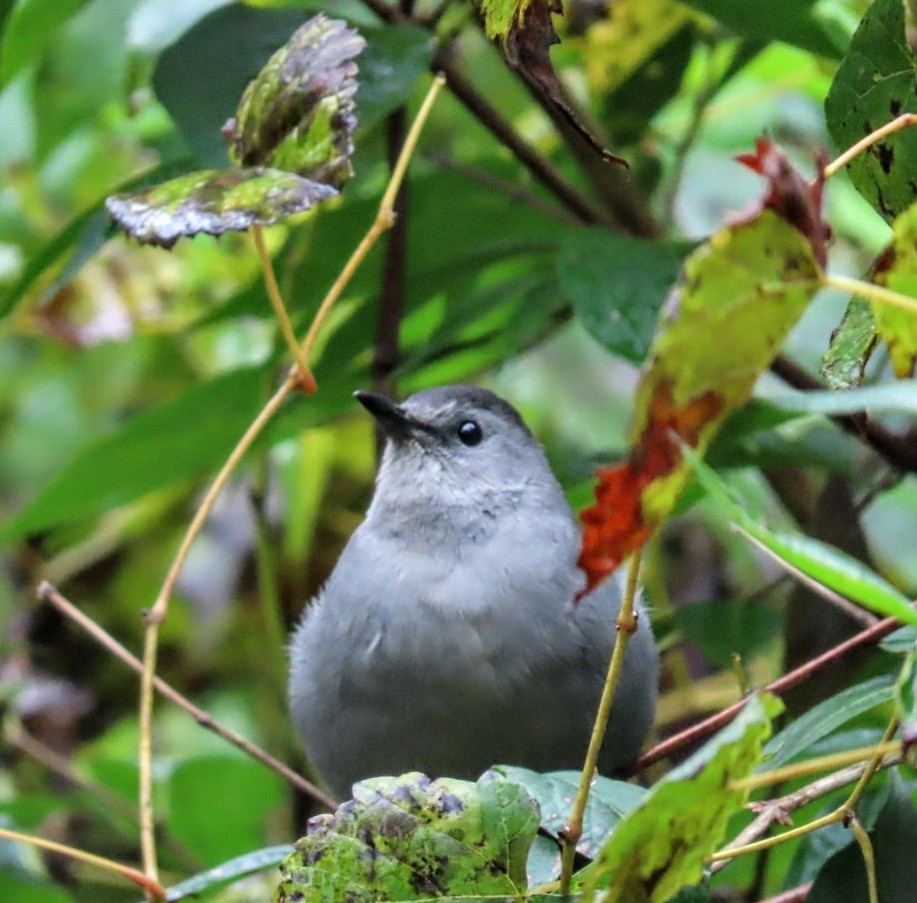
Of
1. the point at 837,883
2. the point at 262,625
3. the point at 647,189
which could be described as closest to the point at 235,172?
the point at 837,883

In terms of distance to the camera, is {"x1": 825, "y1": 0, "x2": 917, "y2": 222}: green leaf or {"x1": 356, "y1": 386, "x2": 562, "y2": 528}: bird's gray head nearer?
{"x1": 825, "y1": 0, "x2": 917, "y2": 222}: green leaf

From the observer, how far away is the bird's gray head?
2225 millimetres

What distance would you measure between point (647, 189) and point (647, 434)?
1656mm

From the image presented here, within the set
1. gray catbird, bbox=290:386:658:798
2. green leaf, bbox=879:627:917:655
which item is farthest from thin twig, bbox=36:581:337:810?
green leaf, bbox=879:627:917:655

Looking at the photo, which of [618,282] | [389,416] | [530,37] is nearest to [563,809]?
[530,37]

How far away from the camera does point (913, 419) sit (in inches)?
76.0

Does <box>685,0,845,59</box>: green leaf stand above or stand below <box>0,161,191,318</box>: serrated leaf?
above

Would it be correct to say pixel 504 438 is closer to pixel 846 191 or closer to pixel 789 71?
pixel 789 71

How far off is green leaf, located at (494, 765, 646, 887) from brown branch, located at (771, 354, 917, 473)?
0.67 m

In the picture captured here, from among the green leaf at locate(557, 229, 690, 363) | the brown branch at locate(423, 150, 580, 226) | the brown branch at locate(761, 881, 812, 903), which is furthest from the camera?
the brown branch at locate(423, 150, 580, 226)

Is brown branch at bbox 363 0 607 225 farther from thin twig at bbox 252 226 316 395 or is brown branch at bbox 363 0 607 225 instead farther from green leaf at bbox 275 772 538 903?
green leaf at bbox 275 772 538 903

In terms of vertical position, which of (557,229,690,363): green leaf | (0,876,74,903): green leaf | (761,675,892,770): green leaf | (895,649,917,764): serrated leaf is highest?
(895,649,917,764): serrated leaf

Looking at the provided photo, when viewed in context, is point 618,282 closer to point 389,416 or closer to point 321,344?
point 389,416

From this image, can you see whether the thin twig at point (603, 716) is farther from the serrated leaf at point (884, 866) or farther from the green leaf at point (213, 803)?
the green leaf at point (213, 803)
